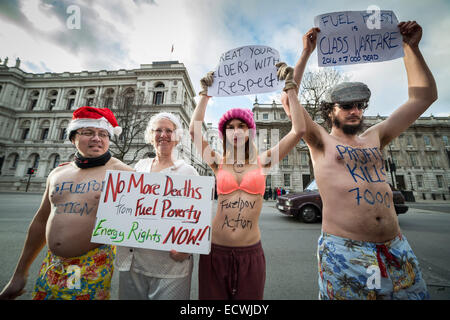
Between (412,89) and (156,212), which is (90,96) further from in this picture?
(412,89)

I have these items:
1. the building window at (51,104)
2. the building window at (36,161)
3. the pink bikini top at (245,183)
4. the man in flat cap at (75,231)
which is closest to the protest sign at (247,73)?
the pink bikini top at (245,183)

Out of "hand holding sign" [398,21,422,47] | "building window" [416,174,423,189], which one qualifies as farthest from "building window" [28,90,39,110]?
"building window" [416,174,423,189]

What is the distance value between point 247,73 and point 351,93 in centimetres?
108

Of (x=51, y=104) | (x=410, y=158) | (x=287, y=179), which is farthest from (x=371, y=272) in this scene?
(x=51, y=104)

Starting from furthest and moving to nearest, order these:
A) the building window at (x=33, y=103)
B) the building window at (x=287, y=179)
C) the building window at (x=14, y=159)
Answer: the building window at (x=33, y=103)
the building window at (x=287, y=179)
the building window at (x=14, y=159)

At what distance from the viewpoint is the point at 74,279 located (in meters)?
1.36

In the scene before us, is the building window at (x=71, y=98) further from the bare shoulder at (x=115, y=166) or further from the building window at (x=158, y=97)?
the bare shoulder at (x=115, y=166)

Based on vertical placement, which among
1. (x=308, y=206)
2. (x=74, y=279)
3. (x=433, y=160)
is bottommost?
(x=74, y=279)

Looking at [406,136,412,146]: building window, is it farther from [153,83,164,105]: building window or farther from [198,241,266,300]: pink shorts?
[198,241,266,300]: pink shorts

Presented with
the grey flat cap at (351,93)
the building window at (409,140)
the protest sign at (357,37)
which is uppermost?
the building window at (409,140)

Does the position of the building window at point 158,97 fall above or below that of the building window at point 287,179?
above

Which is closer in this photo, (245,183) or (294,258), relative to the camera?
(245,183)

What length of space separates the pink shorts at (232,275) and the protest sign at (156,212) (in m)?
0.28

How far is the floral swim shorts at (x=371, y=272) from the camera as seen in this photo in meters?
1.28
